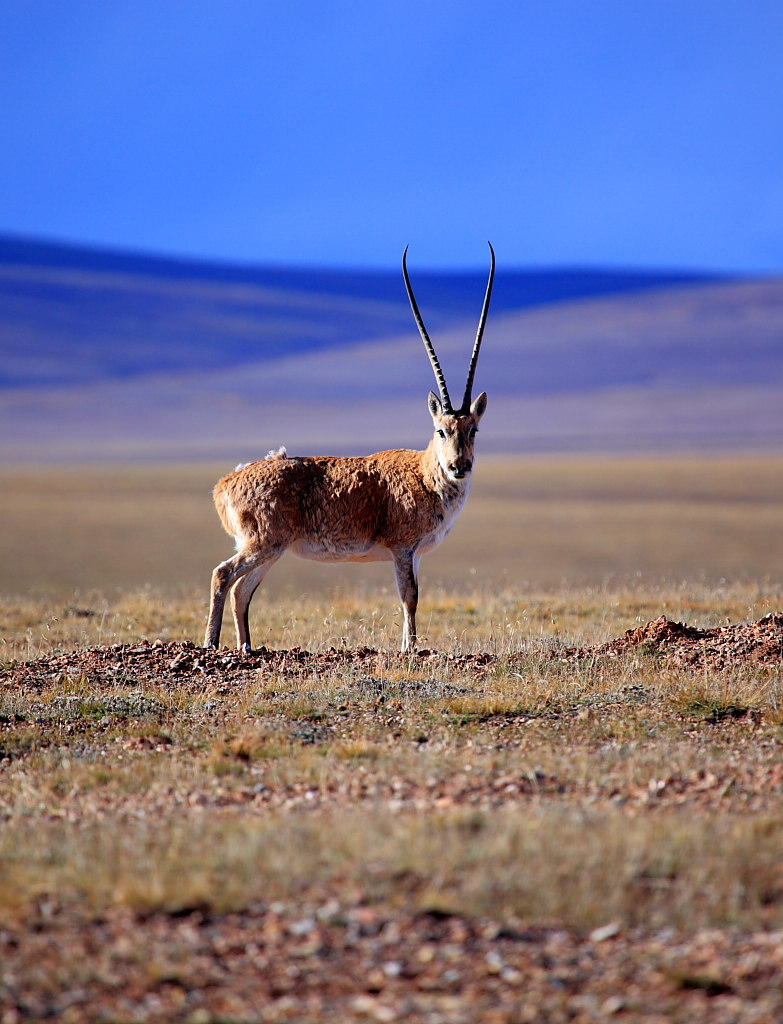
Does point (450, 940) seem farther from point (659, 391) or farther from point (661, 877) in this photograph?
point (659, 391)

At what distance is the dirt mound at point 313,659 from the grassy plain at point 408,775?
2.6 inches

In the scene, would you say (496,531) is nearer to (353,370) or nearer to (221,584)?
(221,584)

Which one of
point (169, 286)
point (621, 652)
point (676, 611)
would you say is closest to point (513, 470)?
point (676, 611)

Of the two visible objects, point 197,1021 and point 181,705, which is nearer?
point 197,1021

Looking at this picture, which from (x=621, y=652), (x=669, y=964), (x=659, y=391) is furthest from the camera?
(x=659, y=391)

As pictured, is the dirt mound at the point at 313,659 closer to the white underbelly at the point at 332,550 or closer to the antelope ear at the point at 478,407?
the white underbelly at the point at 332,550

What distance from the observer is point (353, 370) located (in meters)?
143

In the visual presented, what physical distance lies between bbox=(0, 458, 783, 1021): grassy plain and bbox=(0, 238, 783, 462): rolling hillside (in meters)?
71.6

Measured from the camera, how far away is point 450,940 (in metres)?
4.70

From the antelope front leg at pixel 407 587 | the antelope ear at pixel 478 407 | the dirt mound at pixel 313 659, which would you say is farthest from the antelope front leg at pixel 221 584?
the antelope ear at pixel 478 407

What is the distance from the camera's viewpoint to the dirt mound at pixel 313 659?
10.1 m

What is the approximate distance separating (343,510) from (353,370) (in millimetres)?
132331

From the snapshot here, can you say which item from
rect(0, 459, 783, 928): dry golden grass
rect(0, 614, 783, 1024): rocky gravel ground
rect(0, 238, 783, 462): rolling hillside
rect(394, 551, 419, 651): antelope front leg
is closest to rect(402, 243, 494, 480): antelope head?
rect(394, 551, 419, 651): antelope front leg

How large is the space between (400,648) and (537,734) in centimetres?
389
